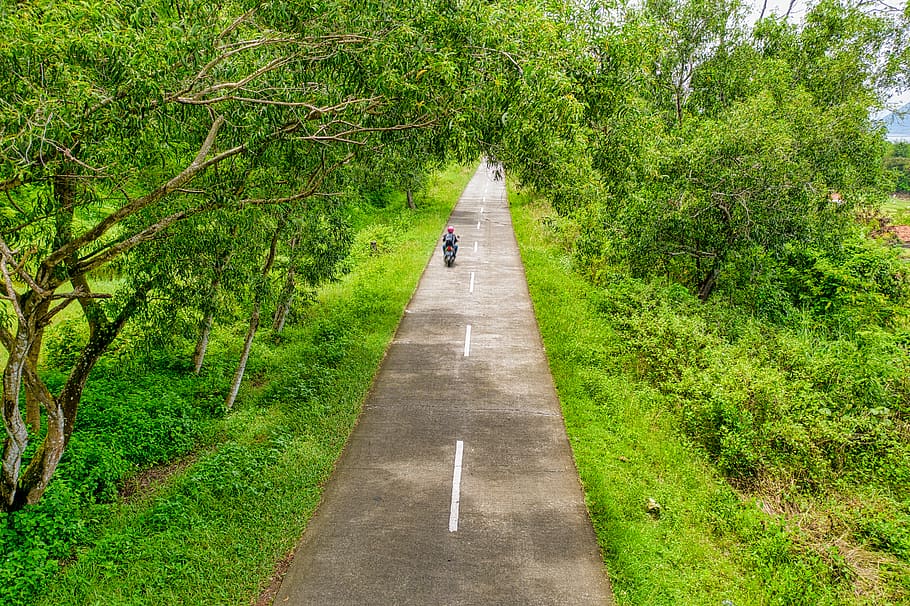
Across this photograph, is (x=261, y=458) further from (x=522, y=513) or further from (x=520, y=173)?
(x=520, y=173)

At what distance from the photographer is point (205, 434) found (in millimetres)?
9750

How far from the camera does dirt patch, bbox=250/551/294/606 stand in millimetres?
6055

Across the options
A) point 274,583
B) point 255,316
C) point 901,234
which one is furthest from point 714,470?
point 901,234

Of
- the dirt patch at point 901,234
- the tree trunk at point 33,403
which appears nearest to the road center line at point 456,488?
the tree trunk at point 33,403

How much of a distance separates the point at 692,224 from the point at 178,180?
12498mm

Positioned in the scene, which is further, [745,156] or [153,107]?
[745,156]

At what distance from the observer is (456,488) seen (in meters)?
8.12

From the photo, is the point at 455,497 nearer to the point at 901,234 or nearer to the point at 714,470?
the point at 714,470

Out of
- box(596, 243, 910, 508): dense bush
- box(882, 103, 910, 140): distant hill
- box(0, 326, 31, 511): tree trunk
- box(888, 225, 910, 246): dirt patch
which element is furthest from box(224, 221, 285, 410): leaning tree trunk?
box(888, 225, 910, 246): dirt patch

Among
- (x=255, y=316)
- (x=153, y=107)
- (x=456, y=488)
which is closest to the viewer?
(x=153, y=107)

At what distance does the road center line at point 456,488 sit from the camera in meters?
7.38

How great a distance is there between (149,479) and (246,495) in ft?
6.40

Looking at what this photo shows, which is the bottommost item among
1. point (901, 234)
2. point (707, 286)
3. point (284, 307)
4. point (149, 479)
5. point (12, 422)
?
point (149, 479)

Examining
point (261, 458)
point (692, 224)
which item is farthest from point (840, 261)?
point (261, 458)
